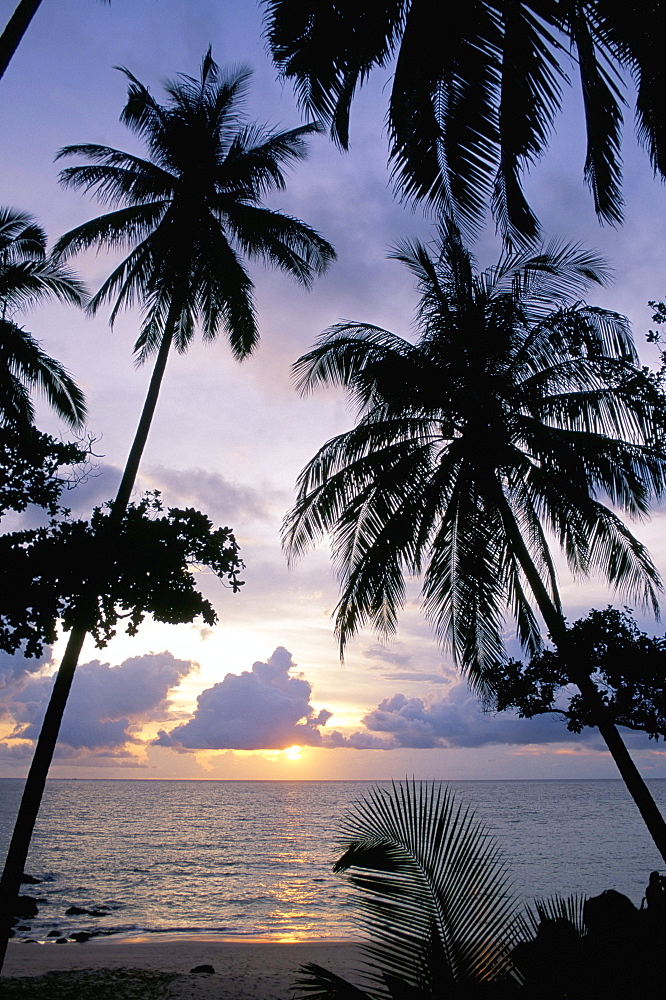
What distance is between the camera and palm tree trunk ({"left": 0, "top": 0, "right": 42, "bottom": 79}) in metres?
6.61

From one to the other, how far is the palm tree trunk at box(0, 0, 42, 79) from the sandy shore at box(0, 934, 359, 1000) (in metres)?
10.4

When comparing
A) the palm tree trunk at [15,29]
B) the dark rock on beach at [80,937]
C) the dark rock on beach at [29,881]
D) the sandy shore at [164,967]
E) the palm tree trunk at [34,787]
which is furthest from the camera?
the dark rock on beach at [29,881]

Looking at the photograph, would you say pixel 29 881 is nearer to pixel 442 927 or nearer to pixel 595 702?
pixel 595 702

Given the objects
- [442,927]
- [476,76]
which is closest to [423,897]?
[442,927]

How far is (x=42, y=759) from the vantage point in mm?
8992

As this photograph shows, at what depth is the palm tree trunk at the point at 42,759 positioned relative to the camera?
7945 millimetres

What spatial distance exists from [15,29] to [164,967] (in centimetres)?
1563

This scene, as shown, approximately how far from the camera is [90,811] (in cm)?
7850

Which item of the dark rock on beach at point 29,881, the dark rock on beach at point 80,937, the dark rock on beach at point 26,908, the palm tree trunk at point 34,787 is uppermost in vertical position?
the palm tree trunk at point 34,787

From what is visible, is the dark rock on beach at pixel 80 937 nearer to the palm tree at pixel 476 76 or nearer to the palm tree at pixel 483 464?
the palm tree at pixel 483 464

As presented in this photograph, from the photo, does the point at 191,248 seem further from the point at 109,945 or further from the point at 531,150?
the point at 109,945

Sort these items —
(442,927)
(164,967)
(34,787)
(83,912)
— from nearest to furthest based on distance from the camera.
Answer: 1. (442,927)
2. (34,787)
3. (164,967)
4. (83,912)

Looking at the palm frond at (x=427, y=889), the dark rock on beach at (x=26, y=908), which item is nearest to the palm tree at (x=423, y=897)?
the palm frond at (x=427, y=889)

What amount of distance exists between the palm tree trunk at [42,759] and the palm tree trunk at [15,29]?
505 cm
